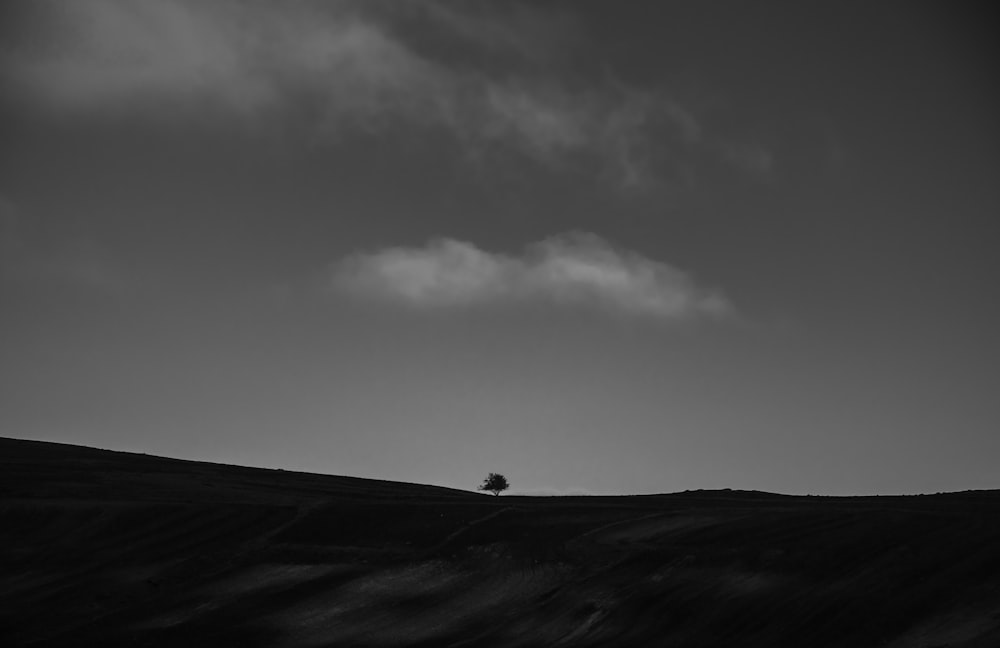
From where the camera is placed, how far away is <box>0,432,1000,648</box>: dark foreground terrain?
19328mm

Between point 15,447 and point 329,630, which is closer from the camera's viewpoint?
point 329,630

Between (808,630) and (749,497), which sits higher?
(749,497)

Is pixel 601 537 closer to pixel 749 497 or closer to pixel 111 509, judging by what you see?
pixel 749 497

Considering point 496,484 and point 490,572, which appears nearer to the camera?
point 490,572

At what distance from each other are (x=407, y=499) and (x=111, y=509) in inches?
412

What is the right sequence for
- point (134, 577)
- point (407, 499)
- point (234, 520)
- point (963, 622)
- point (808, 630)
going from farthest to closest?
point (407, 499), point (234, 520), point (134, 577), point (808, 630), point (963, 622)

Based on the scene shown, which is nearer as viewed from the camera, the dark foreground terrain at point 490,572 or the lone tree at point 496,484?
the dark foreground terrain at point 490,572

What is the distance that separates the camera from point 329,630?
23.2 metres

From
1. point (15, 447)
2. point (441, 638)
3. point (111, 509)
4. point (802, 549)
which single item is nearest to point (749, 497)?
point (802, 549)

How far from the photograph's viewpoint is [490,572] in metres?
25.8

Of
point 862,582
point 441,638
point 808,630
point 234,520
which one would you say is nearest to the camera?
point 808,630

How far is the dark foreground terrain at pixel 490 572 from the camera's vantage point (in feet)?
63.4

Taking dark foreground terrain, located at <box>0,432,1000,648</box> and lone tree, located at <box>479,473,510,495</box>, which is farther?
lone tree, located at <box>479,473,510,495</box>

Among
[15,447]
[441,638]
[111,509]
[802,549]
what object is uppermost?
[15,447]
